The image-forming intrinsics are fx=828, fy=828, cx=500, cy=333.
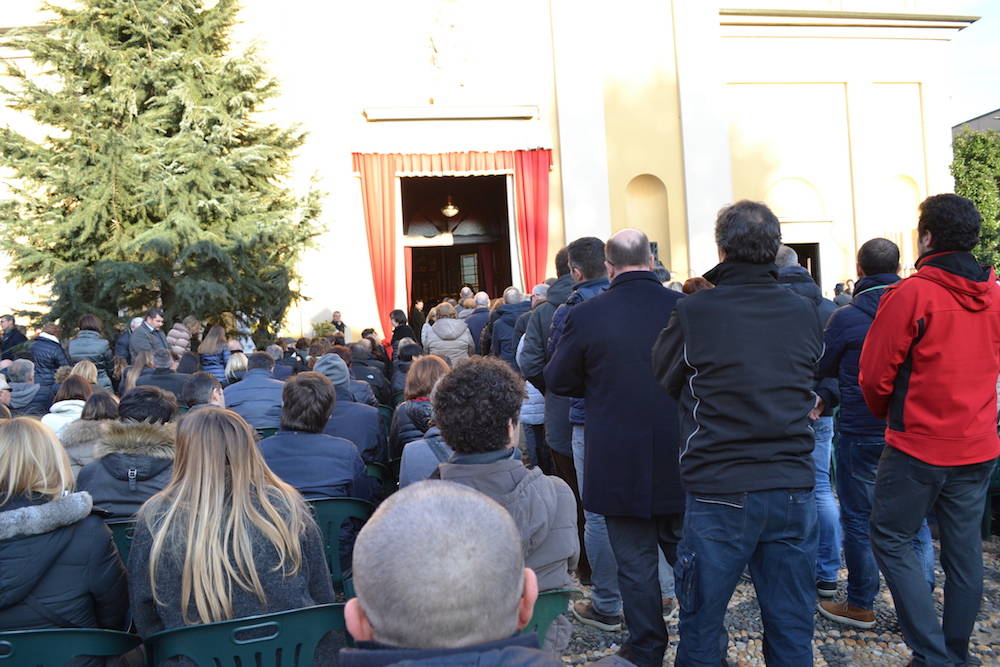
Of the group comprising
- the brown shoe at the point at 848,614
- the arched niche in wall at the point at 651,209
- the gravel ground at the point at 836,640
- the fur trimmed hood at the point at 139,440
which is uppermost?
the arched niche in wall at the point at 651,209

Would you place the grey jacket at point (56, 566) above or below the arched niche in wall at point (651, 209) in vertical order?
below

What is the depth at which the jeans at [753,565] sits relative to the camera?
2766mm

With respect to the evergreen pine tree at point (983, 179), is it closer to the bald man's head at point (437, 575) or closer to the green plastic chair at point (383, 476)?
the green plastic chair at point (383, 476)

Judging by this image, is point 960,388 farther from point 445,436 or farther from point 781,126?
point 781,126

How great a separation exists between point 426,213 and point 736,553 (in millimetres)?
16052

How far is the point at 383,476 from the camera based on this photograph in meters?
5.14

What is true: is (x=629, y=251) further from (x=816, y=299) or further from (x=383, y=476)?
(x=383, y=476)

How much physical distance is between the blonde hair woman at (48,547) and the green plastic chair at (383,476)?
1.91 m

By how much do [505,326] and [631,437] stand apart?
3.76 metres

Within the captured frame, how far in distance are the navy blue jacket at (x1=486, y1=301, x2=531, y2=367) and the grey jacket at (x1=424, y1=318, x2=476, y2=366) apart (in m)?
1.28

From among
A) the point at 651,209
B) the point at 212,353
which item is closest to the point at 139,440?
the point at 212,353

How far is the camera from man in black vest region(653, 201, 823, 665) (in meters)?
2.77

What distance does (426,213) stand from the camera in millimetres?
18281

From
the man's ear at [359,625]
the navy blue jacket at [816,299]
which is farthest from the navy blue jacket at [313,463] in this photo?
the man's ear at [359,625]
